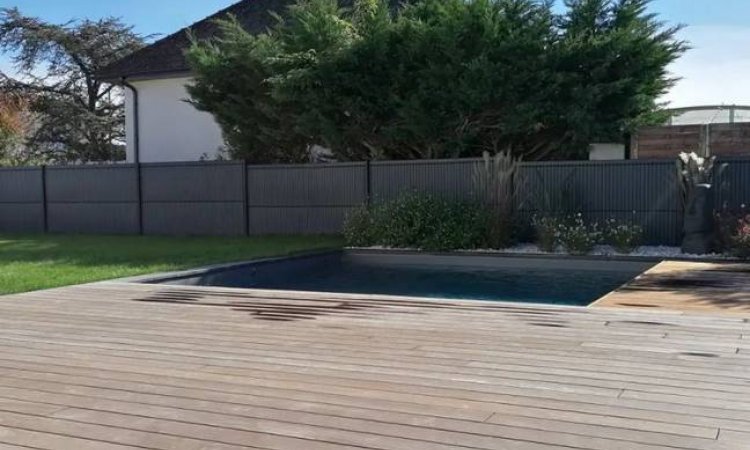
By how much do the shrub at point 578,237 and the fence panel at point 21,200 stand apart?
12.1 metres

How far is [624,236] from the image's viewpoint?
1166cm

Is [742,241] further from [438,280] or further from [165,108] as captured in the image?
[165,108]

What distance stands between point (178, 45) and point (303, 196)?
29.6 ft

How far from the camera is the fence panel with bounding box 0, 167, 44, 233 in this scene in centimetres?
1806

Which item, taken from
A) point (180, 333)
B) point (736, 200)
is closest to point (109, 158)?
point (736, 200)

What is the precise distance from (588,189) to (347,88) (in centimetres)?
458

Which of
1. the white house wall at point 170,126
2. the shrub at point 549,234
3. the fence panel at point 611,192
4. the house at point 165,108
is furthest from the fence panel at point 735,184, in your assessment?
the white house wall at point 170,126

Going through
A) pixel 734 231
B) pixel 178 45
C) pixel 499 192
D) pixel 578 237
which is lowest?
pixel 578 237

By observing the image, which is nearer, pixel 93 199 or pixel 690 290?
pixel 690 290

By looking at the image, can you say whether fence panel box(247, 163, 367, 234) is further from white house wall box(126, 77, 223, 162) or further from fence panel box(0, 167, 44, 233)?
fence panel box(0, 167, 44, 233)

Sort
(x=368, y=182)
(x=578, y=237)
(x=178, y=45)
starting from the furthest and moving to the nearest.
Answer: (x=178, y=45) → (x=368, y=182) → (x=578, y=237)

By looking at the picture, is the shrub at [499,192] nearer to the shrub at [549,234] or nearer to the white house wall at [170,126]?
the shrub at [549,234]

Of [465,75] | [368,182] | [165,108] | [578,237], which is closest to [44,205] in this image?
[165,108]

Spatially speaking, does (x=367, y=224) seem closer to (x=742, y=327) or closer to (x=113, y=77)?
(x=742, y=327)
